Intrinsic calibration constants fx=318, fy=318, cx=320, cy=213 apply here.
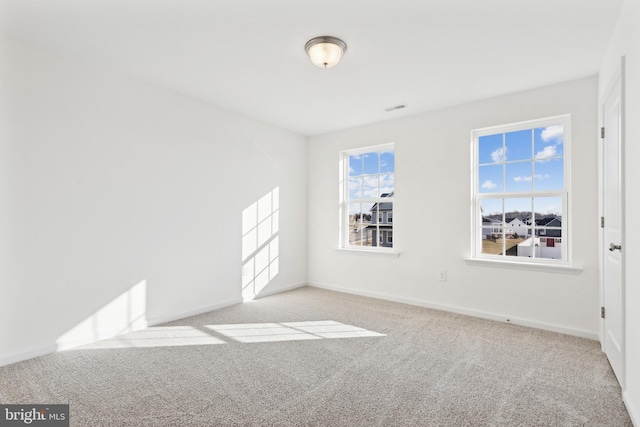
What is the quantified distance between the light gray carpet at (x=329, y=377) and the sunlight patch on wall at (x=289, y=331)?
0.02 meters

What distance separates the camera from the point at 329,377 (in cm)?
233

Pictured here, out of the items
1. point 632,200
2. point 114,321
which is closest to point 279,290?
point 114,321

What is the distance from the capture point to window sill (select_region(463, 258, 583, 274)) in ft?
10.5

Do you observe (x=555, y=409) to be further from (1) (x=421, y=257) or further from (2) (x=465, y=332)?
(1) (x=421, y=257)

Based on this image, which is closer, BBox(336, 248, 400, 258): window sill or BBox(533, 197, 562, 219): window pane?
BBox(533, 197, 562, 219): window pane

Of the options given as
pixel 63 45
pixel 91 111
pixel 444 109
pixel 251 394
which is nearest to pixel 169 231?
pixel 91 111

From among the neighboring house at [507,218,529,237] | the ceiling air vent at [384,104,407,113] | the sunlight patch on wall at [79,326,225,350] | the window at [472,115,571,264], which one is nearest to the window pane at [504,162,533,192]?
the window at [472,115,571,264]

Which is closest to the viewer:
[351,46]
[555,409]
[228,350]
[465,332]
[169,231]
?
[555,409]

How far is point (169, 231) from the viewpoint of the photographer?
3578 mm

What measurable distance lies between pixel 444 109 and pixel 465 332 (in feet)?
8.73

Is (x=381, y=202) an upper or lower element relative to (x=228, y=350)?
upper

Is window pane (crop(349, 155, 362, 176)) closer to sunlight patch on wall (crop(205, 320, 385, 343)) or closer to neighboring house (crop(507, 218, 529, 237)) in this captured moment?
neighboring house (crop(507, 218, 529, 237))

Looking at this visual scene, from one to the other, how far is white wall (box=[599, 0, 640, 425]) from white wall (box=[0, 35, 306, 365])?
3836 millimetres

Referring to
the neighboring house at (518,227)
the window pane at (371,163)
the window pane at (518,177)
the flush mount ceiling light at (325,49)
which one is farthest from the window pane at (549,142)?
the flush mount ceiling light at (325,49)
